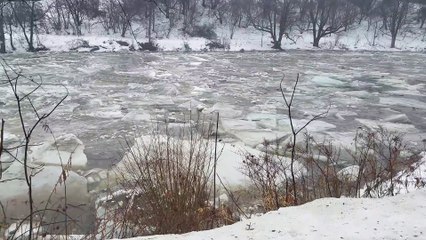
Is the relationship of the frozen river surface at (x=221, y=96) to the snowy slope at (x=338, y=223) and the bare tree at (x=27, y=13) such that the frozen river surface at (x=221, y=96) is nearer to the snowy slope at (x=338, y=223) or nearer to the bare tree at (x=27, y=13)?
the bare tree at (x=27, y=13)

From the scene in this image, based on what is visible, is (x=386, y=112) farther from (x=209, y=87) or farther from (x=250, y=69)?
(x=250, y=69)

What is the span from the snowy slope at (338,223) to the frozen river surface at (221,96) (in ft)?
16.7

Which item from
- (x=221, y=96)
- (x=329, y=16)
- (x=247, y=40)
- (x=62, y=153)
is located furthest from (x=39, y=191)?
(x=329, y=16)

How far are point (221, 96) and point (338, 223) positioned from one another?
10751 mm

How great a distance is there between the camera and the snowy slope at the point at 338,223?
8.93 feet

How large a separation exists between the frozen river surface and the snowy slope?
5.09 metres

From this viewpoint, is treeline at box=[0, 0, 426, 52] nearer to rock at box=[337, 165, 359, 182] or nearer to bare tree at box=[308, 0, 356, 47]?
bare tree at box=[308, 0, 356, 47]

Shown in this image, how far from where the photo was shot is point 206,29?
34.0 m

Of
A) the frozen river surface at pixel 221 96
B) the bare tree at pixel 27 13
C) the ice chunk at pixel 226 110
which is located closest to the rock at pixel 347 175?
the frozen river surface at pixel 221 96

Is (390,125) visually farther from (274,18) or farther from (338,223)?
(274,18)

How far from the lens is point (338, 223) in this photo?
2.91 m

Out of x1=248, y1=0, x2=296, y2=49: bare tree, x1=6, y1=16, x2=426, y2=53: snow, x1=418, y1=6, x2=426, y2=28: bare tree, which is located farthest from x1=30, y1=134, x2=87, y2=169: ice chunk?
x1=418, y1=6, x2=426, y2=28: bare tree

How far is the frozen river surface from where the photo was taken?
32.1 feet

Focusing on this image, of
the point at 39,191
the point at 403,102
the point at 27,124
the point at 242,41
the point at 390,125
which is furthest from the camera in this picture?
the point at 242,41
